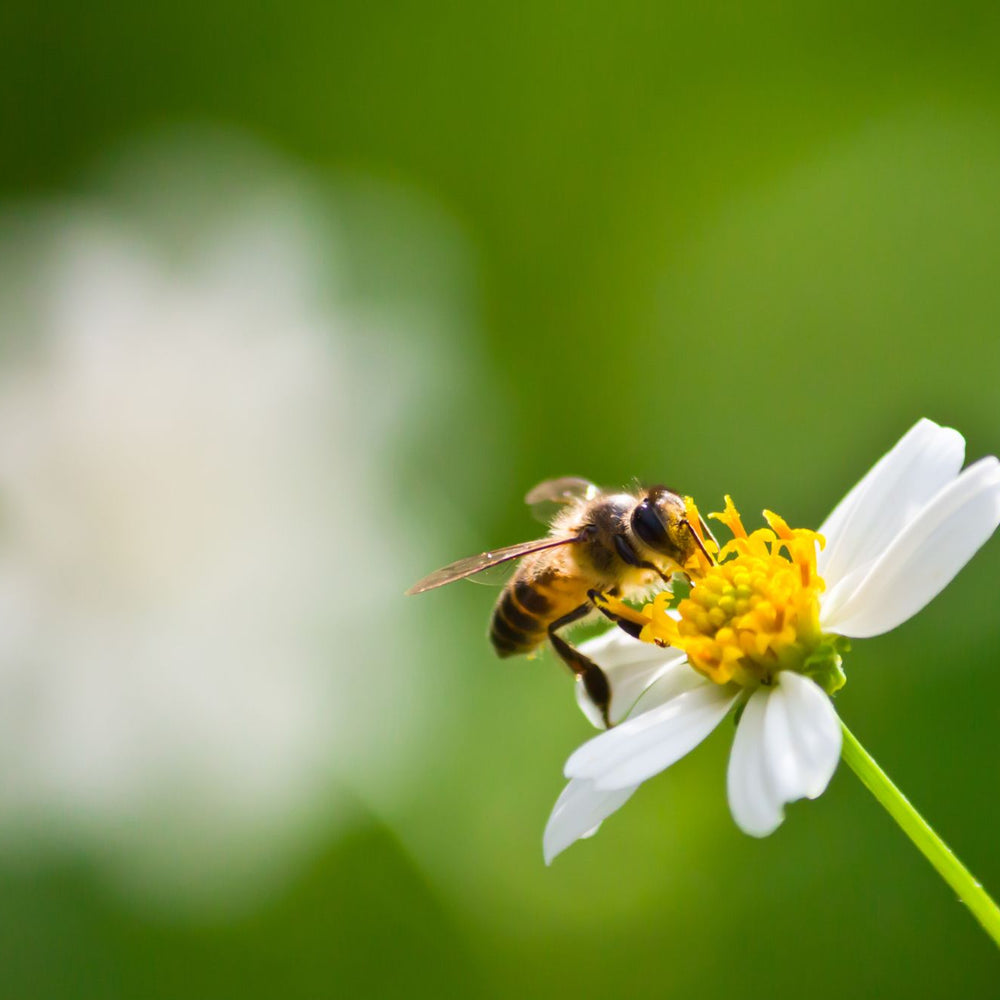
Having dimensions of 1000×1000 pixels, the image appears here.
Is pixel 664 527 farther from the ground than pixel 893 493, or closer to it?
closer to it

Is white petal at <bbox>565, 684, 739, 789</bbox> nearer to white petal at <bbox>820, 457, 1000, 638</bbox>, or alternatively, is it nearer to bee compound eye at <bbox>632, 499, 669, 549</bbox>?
white petal at <bbox>820, 457, 1000, 638</bbox>

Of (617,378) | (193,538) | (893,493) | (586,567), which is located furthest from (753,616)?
(193,538)

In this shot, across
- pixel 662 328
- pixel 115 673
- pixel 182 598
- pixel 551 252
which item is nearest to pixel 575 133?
pixel 551 252

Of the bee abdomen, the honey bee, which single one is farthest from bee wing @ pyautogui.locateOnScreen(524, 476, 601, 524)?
Result: the bee abdomen

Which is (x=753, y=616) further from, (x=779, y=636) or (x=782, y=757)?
(x=782, y=757)

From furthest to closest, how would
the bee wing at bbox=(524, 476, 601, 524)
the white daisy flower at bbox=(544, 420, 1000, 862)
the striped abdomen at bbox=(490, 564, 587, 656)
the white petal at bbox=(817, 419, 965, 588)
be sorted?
the bee wing at bbox=(524, 476, 601, 524)
the striped abdomen at bbox=(490, 564, 587, 656)
the white petal at bbox=(817, 419, 965, 588)
the white daisy flower at bbox=(544, 420, 1000, 862)

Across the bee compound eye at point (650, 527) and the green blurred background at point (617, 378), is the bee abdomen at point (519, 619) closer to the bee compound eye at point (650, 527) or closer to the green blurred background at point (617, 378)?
the bee compound eye at point (650, 527)
